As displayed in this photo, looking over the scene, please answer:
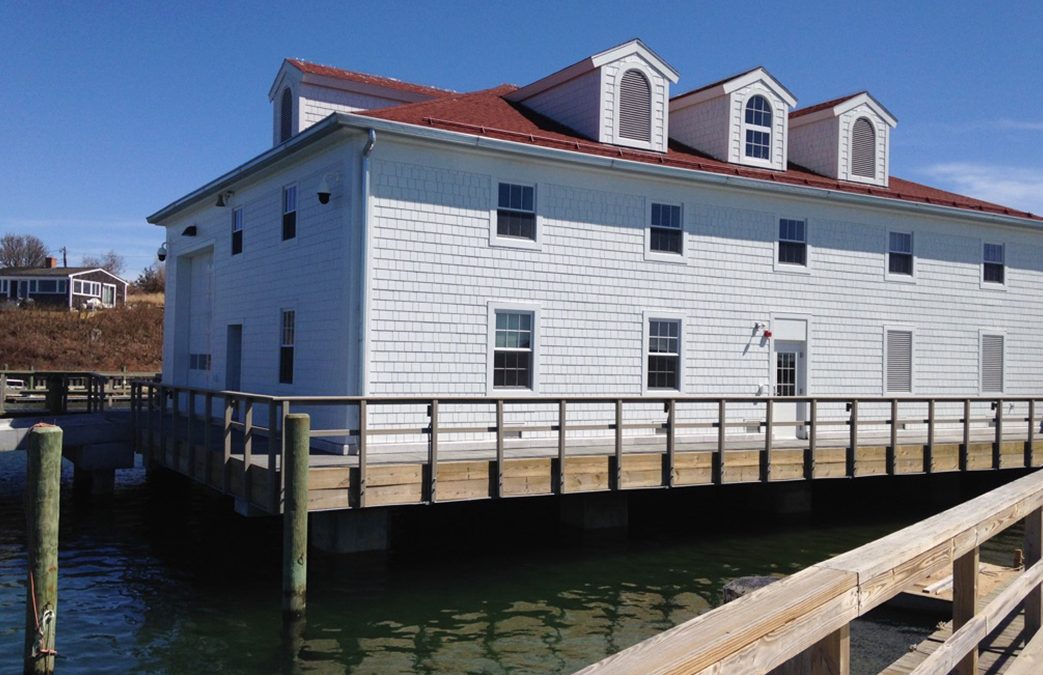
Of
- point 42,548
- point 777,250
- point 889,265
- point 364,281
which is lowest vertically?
point 42,548

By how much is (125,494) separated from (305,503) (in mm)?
10039

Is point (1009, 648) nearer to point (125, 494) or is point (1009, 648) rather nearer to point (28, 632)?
point (28, 632)

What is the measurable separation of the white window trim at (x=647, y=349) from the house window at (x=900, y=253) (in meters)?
5.69

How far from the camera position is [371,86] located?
66.6 ft

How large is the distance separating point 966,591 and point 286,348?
1419 centimetres

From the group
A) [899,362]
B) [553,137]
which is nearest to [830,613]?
[553,137]

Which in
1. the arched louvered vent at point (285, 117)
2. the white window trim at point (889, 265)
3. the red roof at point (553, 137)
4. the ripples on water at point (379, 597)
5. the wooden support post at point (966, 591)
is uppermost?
the arched louvered vent at point (285, 117)

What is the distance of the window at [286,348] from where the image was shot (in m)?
17.0

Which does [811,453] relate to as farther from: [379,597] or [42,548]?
[42,548]

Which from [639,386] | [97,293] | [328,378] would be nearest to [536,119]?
[639,386]

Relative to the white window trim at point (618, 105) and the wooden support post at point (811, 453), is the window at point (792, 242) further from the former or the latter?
the wooden support post at point (811, 453)

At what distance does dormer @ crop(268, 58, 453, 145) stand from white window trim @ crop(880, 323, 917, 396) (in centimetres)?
1158

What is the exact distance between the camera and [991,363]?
22125 mm

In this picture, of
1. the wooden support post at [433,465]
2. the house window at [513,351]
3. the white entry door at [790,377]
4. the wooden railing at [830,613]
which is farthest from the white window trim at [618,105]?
the wooden railing at [830,613]
